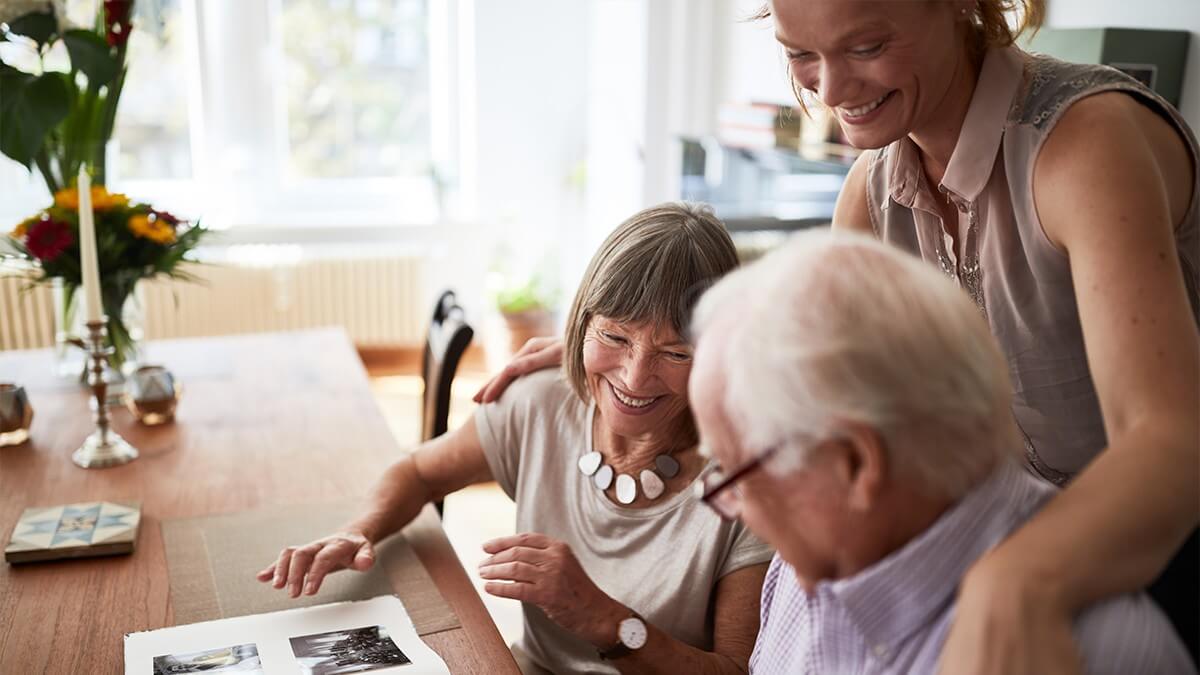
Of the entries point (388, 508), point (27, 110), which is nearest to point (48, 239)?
point (27, 110)

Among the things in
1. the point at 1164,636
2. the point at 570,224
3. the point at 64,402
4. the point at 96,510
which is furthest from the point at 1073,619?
the point at 570,224

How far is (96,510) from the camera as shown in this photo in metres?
1.71

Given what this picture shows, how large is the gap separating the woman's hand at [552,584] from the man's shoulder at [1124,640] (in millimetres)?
629

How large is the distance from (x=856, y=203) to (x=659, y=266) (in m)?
0.28

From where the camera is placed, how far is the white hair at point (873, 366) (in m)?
0.81

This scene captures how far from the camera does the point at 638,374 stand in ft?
4.77

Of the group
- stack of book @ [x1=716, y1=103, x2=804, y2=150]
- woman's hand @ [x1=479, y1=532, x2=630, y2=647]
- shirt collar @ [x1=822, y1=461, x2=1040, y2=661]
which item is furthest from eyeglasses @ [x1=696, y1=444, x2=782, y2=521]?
stack of book @ [x1=716, y1=103, x2=804, y2=150]

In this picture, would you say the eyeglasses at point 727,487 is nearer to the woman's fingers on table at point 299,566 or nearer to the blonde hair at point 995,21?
the blonde hair at point 995,21

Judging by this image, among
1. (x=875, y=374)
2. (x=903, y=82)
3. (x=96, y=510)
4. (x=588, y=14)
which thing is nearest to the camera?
(x=875, y=374)

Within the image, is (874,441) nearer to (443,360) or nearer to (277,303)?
(443,360)

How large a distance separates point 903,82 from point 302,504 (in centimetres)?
118

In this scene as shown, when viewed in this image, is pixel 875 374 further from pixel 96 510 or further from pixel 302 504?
pixel 96 510

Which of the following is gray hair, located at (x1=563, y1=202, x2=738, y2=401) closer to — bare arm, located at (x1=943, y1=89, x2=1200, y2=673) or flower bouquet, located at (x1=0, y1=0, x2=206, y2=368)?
bare arm, located at (x1=943, y1=89, x2=1200, y2=673)

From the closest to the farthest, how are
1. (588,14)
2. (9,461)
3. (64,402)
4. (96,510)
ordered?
1. (96,510)
2. (9,461)
3. (64,402)
4. (588,14)
